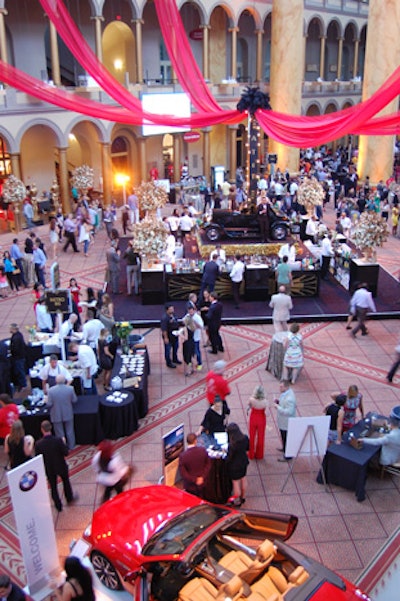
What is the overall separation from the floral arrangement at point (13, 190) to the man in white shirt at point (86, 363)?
1135 cm

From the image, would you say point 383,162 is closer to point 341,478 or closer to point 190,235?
point 190,235

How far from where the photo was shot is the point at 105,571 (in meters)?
6.08

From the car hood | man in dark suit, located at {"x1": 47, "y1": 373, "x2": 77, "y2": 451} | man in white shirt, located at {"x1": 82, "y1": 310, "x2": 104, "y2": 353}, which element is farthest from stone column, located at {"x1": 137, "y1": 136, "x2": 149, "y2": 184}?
the car hood

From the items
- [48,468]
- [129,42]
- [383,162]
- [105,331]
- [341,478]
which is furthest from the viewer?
[129,42]

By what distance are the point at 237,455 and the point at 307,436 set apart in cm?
89

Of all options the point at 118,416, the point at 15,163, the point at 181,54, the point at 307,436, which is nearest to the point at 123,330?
the point at 118,416

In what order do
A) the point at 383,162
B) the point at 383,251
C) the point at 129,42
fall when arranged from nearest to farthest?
the point at 383,251 → the point at 383,162 → the point at 129,42

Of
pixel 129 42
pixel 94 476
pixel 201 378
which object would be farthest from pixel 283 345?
pixel 129 42

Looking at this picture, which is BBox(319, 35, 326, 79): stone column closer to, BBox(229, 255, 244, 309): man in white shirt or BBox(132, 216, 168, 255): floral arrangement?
BBox(132, 216, 168, 255): floral arrangement

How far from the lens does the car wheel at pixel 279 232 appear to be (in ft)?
56.6

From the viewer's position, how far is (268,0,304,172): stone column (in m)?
26.5

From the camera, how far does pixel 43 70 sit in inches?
919

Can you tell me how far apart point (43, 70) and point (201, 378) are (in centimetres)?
1722

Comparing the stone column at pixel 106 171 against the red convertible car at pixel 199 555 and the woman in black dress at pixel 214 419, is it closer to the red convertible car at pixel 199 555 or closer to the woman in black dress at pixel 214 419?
the woman in black dress at pixel 214 419
